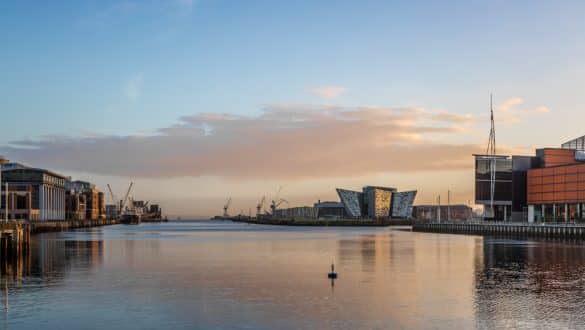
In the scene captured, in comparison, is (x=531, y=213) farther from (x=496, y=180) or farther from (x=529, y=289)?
(x=529, y=289)

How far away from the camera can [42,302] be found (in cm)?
4403

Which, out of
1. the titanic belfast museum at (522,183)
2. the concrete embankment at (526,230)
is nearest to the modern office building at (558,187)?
the titanic belfast museum at (522,183)

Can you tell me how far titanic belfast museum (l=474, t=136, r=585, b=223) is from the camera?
588ft

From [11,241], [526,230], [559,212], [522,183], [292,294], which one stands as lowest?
[526,230]

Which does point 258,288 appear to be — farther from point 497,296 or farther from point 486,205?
point 486,205

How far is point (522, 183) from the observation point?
192m

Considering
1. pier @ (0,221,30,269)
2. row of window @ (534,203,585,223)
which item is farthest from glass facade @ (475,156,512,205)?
pier @ (0,221,30,269)

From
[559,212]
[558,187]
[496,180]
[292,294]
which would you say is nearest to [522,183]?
[496,180]

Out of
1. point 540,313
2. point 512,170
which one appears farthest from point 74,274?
point 512,170

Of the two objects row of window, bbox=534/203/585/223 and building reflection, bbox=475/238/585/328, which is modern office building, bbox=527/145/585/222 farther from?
building reflection, bbox=475/238/585/328

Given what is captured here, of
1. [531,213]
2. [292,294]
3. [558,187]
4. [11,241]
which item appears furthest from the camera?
[531,213]

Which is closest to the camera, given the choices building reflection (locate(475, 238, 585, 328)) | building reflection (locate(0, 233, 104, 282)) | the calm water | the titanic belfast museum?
the calm water

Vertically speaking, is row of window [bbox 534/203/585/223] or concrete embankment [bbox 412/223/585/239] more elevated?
row of window [bbox 534/203/585/223]

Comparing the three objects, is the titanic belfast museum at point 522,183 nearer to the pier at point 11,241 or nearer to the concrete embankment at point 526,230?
the concrete embankment at point 526,230
